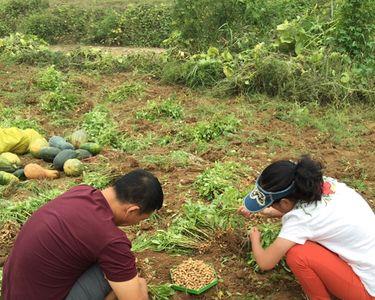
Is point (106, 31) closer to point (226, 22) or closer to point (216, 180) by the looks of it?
point (226, 22)

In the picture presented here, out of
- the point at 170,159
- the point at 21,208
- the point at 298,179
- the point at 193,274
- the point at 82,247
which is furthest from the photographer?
the point at 170,159

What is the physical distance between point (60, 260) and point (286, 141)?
4060 mm

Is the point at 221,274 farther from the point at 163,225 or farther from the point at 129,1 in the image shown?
the point at 129,1

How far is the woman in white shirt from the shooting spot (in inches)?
120

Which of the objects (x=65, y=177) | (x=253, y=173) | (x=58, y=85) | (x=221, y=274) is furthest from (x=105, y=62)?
(x=221, y=274)

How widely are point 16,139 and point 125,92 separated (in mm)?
2377

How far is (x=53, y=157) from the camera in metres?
5.80

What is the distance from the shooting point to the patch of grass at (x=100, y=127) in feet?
20.6

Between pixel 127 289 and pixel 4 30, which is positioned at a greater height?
pixel 127 289

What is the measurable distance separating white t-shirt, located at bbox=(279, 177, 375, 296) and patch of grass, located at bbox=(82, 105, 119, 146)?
3558 mm

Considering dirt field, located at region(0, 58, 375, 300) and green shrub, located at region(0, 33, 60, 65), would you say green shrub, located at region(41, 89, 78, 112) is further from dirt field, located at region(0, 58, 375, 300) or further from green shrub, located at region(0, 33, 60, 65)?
green shrub, located at region(0, 33, 60, 65)

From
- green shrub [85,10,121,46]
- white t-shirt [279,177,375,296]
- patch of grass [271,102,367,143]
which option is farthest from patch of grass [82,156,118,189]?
green shrub [85,10,121,46]

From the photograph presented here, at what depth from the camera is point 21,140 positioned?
5.96 m

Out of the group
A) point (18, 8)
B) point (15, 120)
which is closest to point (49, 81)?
point (15, 120)
